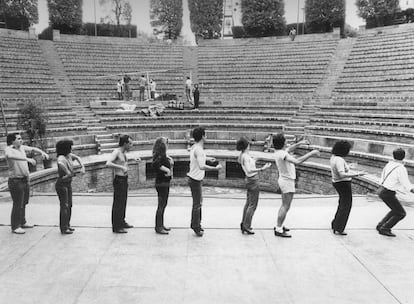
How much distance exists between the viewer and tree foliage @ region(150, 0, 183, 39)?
118 ft

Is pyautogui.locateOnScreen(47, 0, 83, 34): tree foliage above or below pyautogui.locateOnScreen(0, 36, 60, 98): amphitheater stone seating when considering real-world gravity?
above

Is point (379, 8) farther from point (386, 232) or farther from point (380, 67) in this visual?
point (386, 232)

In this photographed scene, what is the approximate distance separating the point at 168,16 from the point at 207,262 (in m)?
34.9

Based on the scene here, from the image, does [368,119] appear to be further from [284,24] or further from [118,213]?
[284,24]

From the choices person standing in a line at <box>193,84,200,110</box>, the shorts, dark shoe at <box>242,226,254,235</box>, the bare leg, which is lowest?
dark shoe at <box>242,226,254,235</box>

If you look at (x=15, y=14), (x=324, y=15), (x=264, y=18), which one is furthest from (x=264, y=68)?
(x=15, y=14)

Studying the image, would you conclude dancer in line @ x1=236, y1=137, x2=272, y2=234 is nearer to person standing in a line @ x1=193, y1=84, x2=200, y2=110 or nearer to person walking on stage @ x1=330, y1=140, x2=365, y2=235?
person walking on stage @ x1=330, y1=140, x2=365, y2=235

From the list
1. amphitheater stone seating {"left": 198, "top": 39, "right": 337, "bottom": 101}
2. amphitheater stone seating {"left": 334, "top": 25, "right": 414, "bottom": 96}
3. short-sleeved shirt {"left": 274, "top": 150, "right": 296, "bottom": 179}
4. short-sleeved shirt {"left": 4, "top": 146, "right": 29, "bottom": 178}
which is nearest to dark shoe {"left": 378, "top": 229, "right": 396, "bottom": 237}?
short-sleeved shirt {"left": 274, "top": 150, "right": 296, "bottom": 179}

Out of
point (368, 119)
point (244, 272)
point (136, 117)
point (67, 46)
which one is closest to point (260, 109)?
point (368, 119)

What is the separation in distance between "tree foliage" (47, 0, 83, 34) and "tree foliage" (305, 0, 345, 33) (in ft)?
66.5

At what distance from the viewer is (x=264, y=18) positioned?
3064 cm

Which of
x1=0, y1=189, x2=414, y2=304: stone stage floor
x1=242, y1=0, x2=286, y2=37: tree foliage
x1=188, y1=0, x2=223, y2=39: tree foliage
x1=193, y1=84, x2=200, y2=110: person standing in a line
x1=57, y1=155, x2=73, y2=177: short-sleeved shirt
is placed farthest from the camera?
x1=188, y1=0, x2=223, y2=39: tree foliage

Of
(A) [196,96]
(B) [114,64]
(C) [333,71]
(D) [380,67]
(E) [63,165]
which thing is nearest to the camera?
(E) [63,165]

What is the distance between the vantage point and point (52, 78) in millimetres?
20656
